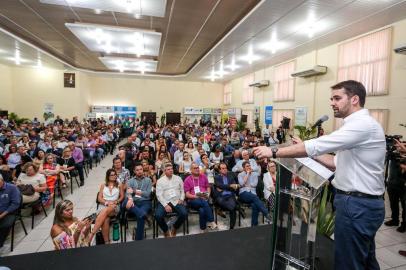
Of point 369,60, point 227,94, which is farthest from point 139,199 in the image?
point 227,94

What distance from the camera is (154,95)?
1859 centimetres

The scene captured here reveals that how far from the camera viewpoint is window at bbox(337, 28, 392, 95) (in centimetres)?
650

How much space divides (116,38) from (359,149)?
27.7 ft

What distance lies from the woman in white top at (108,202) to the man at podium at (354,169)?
2.84m

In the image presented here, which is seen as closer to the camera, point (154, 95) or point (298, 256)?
point (298, 256)

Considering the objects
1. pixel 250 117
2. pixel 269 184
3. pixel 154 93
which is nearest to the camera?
pixel 269 184

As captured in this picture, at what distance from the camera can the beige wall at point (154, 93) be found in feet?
58.1

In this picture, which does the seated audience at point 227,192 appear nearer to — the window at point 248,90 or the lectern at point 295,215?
the lectern at point 295,215

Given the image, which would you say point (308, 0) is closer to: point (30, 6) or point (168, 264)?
point (168, 264)

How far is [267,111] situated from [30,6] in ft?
34.5

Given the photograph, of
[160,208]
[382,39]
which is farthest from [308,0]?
[160,208]

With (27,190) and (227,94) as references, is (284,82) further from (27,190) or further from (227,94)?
(27,190)

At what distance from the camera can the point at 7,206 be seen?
327cm

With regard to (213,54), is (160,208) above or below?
below
